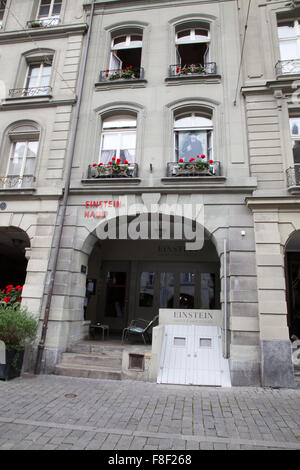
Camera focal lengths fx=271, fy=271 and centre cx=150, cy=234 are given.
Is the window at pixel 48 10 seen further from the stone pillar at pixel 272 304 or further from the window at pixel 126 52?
the stone pillar at pixel 272 304

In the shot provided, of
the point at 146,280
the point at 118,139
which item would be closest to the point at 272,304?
the point at 146,280

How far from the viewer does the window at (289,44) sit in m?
8.88

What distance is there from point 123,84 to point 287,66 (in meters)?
5.51

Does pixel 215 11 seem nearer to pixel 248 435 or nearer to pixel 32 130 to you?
pixel 32 130

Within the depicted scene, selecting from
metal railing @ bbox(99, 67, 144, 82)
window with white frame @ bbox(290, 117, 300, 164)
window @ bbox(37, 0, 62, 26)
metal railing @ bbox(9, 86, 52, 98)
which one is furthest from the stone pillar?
window @ bbox(37, 0, 62, 26)

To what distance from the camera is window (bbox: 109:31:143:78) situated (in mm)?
10625

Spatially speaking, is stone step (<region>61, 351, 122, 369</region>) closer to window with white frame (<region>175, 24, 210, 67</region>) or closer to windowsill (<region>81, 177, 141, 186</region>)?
windowsill (<region>81, 177, 141, 186</region>)

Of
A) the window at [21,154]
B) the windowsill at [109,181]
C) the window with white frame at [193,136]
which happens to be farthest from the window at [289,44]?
the window at [21,154]

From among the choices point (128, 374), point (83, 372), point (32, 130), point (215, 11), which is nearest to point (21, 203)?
point (32, 130)

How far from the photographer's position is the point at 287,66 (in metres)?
8.91

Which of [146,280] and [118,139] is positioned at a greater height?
[118,139]

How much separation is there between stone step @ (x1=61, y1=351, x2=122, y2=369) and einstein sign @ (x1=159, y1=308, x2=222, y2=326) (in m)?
1.53

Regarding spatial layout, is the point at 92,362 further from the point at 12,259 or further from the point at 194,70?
the point at 194,70

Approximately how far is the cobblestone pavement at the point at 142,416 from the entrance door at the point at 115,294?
5.96 metres
